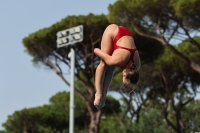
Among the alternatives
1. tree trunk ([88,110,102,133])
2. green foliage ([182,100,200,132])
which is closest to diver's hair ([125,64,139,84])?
tree trunk ([88,110,102,133])

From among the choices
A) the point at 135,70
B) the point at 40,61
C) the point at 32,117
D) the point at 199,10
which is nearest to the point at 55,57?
the point at 40,61

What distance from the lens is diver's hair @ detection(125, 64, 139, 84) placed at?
13.9 feet

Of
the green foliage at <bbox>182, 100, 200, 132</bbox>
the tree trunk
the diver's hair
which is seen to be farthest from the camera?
the green foliage at <bbox>182, 100, 200, 132</bbox>

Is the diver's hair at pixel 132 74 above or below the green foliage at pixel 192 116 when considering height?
above

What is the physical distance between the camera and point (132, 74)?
4234mm

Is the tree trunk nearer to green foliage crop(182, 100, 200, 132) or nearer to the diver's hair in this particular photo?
green foliage crop(182, 100, 200, 132)

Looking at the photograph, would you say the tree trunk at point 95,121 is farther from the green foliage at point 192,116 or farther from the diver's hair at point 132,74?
the diver's hair at point 132,74

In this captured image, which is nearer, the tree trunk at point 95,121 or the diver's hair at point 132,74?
the diver's hair at point 132,74

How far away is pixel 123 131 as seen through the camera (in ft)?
94.6

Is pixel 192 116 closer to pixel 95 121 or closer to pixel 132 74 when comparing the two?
pixel 95 121

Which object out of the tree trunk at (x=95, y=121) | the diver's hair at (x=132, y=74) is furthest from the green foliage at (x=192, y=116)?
the diver's hair at (x=132, y=74)

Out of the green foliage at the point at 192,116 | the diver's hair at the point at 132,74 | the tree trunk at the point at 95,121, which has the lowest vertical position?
the green foliage at the point at 192,116

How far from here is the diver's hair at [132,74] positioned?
4223 millimetres

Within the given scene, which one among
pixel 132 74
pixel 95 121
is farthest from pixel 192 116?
pixel 132 74
